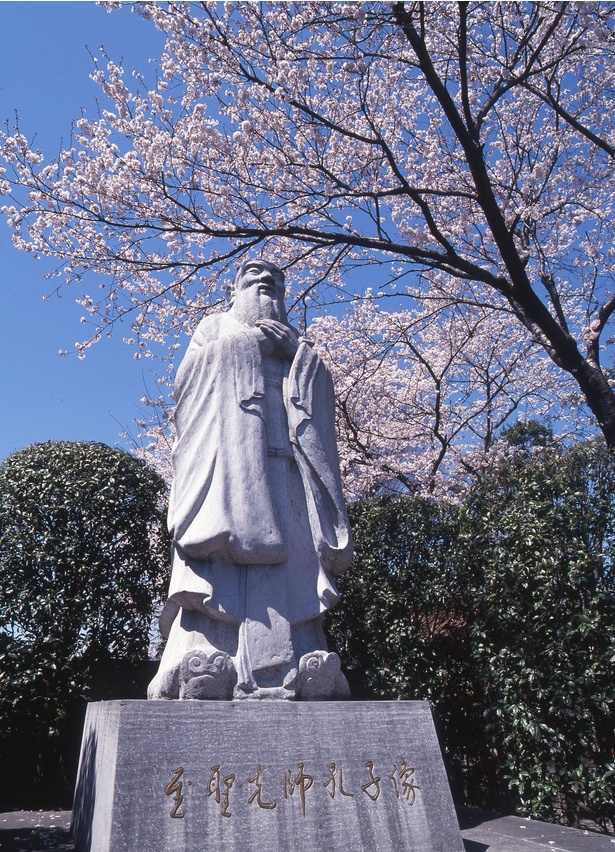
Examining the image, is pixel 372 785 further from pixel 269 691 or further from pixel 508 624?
pixel 508 624

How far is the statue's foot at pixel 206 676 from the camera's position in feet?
10.6

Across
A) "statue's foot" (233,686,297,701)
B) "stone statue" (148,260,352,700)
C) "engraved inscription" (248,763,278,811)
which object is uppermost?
"stone statue" (148,260,352,700)

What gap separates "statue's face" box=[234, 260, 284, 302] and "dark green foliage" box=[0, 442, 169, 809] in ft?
9.35

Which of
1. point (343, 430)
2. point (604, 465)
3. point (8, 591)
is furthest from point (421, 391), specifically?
point (8, 591)

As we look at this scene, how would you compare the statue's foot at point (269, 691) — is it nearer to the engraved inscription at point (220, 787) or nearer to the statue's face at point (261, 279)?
the engraved inscription at point (220, 787)

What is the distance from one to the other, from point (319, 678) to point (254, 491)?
1.04 m

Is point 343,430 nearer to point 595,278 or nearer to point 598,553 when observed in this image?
point 595,278

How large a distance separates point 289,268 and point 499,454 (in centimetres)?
491

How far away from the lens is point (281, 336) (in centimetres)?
441

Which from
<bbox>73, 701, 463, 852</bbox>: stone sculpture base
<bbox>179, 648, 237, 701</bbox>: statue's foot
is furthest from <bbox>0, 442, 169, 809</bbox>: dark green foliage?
<bbox>179, 648, 237, 701</bbox>: statue's foot

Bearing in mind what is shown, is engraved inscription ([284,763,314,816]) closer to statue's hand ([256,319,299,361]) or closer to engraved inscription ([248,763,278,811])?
engraved inscription ([248,763,278,811])

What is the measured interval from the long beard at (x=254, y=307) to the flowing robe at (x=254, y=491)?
Answer: 0.26 feet

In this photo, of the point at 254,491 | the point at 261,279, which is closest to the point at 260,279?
the point at 261,279

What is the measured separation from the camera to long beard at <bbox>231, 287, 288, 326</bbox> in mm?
4531
